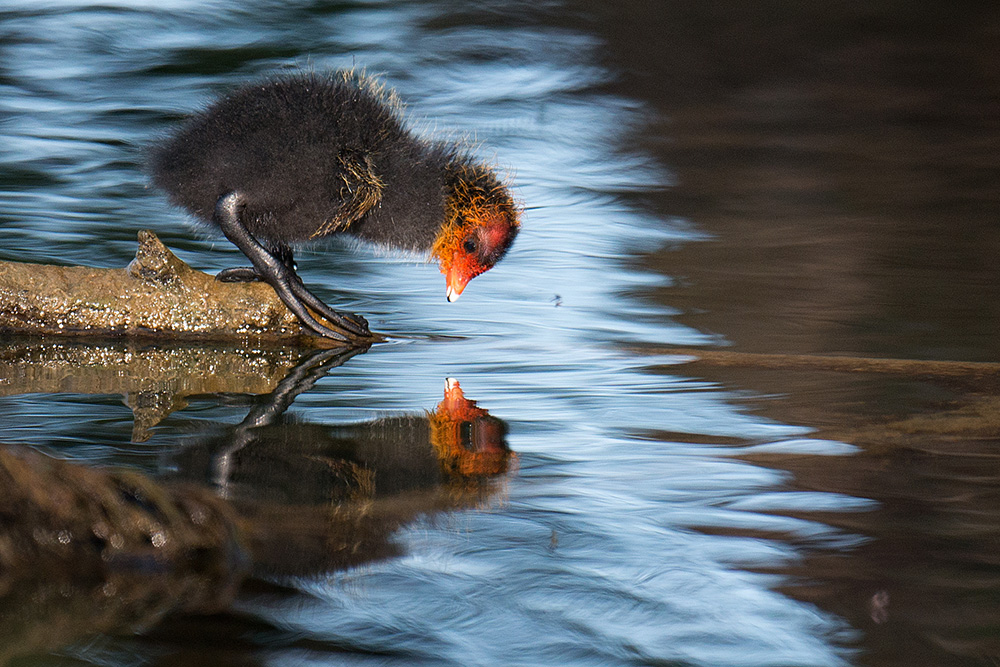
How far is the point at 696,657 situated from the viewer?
65.2 inches

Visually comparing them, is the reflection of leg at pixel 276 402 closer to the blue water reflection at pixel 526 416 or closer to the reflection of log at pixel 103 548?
the blue water reflection at pixel 526 416

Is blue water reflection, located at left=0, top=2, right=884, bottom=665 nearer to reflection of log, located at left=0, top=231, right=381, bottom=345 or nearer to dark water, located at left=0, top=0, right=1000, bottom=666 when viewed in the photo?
dark water, located at left=0, top=0, right=1000, bottom=666

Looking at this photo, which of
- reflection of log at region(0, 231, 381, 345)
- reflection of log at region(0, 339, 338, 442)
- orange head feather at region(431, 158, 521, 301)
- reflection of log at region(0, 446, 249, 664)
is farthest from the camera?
orange head feather at region(431, 158, 521, 301)

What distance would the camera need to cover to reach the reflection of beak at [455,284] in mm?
4145

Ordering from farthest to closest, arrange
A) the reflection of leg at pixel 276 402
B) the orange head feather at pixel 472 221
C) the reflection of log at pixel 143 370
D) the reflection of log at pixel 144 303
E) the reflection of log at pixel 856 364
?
the orange head feather at pixel 472 221, the reflection of log at pixel 144 303, the reflection of log at pixel 856 364, the reflection of log at pixel 143 370, the reflection of leg at pixel 276 402

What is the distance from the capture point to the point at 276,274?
3701 millimetres

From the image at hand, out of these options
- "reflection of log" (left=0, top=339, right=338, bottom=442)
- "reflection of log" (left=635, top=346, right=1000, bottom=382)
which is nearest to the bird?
"reflection of log" (left=0, top=339, right=338, bottom=442)

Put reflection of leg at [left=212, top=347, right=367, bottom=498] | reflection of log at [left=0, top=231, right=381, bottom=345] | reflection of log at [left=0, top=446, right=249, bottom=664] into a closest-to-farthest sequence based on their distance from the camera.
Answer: reflection of log at [left=0, top=446, right=249, bottom=664] → reflection of leg at [left=212, top=347, right=367, bottom=498] → reflection of log at [left=0, top=231, right=381, bottom=345]

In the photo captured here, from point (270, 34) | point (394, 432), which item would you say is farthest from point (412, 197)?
point (270, 34)

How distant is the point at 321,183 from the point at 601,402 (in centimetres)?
126

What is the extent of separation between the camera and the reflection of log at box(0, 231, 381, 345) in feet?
11.9

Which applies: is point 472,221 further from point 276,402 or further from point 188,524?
point 188,524

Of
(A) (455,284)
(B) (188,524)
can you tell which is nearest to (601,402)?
(A) (455,284)

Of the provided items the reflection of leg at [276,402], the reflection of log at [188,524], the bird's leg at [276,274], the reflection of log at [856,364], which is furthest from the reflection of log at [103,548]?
the reflection of log at [856,364]
